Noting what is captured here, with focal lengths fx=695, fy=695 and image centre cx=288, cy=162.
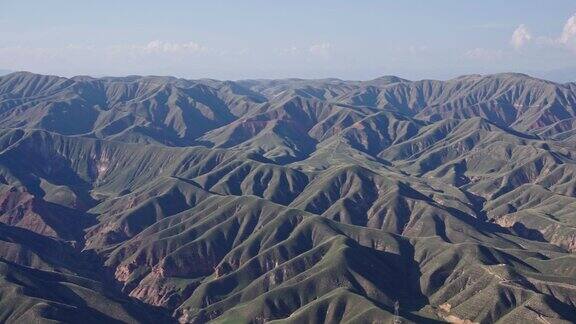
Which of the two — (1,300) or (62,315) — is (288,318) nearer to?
(62,315)

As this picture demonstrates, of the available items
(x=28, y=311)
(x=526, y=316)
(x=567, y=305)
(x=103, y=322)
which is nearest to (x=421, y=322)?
(x=526, y=316)

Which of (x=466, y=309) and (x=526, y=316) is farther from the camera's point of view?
(x=466, y=309)

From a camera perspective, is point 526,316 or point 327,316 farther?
point 327,316

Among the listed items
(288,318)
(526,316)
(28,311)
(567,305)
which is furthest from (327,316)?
(28,311)

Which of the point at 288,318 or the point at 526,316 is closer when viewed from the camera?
the point at 526,316

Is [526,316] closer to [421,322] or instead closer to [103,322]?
[421,322]

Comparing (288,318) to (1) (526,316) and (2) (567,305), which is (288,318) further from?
(2) (567,305)

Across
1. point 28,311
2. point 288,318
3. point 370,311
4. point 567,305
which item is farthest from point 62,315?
point 567,305
